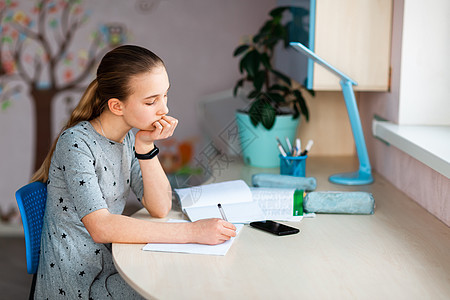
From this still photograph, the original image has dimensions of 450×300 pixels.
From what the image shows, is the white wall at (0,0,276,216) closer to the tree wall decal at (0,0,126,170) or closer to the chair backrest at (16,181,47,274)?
the tree wall decal at (0,0,126,170)

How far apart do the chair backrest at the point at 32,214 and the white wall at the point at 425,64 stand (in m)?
1.10

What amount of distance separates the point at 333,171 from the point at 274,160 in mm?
223

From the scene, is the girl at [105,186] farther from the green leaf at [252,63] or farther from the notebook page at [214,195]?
the green leaf at [252,63]

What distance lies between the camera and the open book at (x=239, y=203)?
1380 mm

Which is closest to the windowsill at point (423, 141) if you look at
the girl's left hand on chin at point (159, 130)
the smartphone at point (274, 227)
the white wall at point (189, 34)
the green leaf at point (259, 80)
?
the smartphone at point (274, 227)

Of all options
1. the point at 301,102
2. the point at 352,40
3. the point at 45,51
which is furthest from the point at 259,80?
the point at 45,51

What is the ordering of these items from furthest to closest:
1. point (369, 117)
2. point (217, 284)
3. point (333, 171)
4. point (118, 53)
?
point (369, 117), point (333, 171), point (118, 53), point (217, 284)

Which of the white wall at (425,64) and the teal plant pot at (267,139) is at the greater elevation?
the white wall at (425,64)

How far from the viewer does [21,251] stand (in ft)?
10.5

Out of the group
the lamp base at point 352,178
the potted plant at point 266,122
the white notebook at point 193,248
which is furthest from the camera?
the potted plant at point 266,122

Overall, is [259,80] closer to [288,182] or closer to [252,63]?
[252,63]

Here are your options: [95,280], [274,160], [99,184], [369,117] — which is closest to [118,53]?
[99,184]

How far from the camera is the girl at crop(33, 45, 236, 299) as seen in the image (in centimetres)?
120

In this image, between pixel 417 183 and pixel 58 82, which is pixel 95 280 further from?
pixel 58 82
